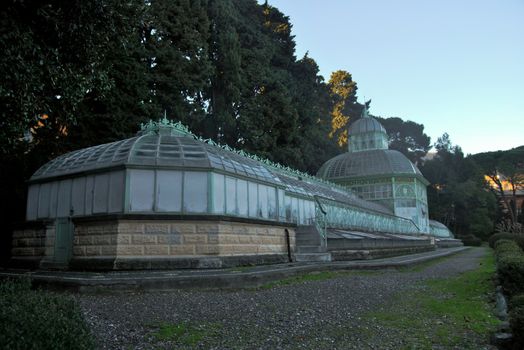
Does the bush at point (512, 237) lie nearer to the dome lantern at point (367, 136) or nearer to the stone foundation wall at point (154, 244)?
the dome lantern at point (367, 136)

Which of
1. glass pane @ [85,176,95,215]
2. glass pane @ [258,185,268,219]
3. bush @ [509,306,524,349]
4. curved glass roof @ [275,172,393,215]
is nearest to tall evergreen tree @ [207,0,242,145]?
curved glass roof @ [275,172,393,215]

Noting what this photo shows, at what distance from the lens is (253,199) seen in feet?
55.5

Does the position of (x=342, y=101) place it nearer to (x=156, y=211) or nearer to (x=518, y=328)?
(x=156, y=211)

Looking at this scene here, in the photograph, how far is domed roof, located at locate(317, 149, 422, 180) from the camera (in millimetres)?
49406

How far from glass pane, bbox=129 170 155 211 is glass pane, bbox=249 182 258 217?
4191mm

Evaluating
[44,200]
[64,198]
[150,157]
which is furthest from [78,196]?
[150,157]

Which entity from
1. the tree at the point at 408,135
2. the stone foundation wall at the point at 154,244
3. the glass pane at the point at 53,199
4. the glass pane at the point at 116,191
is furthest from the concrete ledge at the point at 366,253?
the tree at the point at 408,135

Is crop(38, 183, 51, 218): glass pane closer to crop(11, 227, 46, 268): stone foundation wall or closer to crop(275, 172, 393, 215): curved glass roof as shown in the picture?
crop(11, 227, 46, 268): stone foundation wall

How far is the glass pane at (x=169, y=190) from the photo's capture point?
14.2 meters

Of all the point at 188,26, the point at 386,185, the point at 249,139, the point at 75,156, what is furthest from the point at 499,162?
the point at 75,156

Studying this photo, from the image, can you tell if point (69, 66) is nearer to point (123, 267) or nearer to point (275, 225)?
point (123, 267)

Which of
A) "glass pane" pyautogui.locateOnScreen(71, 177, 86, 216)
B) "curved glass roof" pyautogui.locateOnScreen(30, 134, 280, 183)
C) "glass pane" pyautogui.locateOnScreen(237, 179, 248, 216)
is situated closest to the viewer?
"curved glass roof" pyautogui.locateOnScreen(30, 134, 280, 183)

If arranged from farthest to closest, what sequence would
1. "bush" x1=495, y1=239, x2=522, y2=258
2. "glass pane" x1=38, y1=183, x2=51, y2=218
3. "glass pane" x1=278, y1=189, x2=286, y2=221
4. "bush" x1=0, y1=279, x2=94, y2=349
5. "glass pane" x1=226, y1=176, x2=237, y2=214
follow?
"glass pane" x1=278, y1=189, x2=286, y2=221
"glass pane" x1=38, y1=183, x2=51, y2=218
"glass pane" x1=226, y1=176, x2=237, y2=214
"bush" x1=495, y1=239, x2=522, y2=258
"bush" x1=0, y1=279, x2=94, y2=349

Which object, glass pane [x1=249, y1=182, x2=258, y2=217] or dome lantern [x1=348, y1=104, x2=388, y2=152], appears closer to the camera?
glass pane [x1=249, y1=182, x2=258, y2=217]
